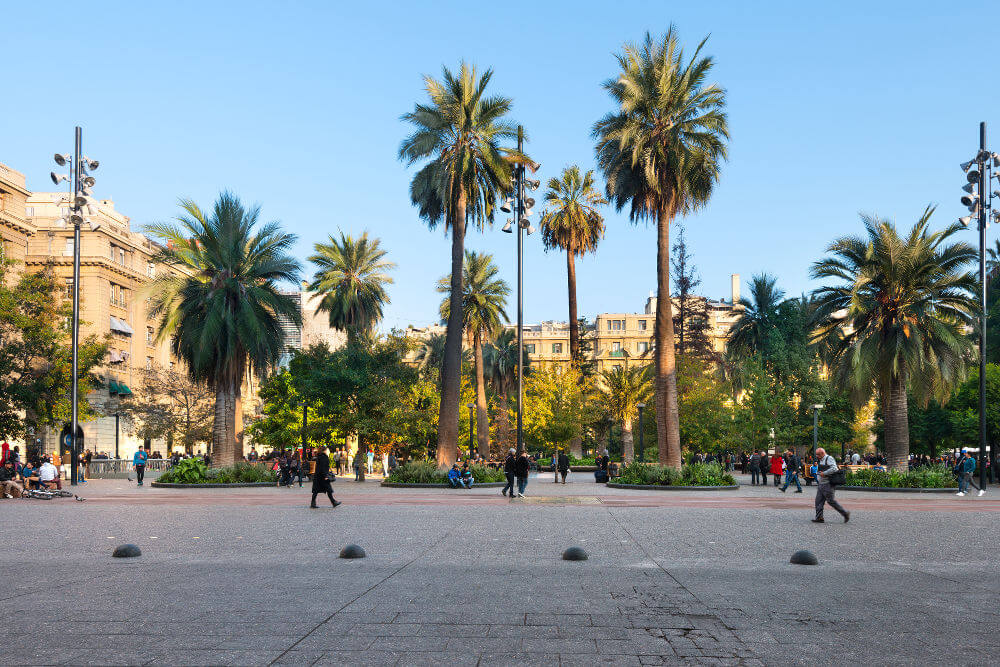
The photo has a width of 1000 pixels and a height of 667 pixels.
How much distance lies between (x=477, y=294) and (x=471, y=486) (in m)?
27.1

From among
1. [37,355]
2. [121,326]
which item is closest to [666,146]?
[37,355]

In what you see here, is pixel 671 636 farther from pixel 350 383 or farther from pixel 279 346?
pixel 350 383

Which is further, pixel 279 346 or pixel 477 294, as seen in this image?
pixel 477 294

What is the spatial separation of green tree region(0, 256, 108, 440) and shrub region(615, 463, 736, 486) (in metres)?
25.4

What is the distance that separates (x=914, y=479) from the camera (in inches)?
1206

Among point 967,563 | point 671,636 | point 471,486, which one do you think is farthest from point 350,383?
point 671,636

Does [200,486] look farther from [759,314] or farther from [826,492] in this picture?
[759,314]

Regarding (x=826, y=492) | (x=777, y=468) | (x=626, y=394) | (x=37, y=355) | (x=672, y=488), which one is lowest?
(x=672, y=488)

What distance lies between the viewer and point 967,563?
10891 millimetres

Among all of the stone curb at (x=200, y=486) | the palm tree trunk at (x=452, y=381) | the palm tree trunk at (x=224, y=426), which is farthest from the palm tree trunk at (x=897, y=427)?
the palm tree trunk at (x=224, y=426)

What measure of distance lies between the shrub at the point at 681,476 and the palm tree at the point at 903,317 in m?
6.33

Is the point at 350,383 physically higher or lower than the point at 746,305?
lower

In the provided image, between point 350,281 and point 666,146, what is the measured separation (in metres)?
26.5

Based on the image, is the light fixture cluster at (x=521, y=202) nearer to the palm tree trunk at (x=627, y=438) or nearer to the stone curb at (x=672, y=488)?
the stone curb at (x=672, y=488)
